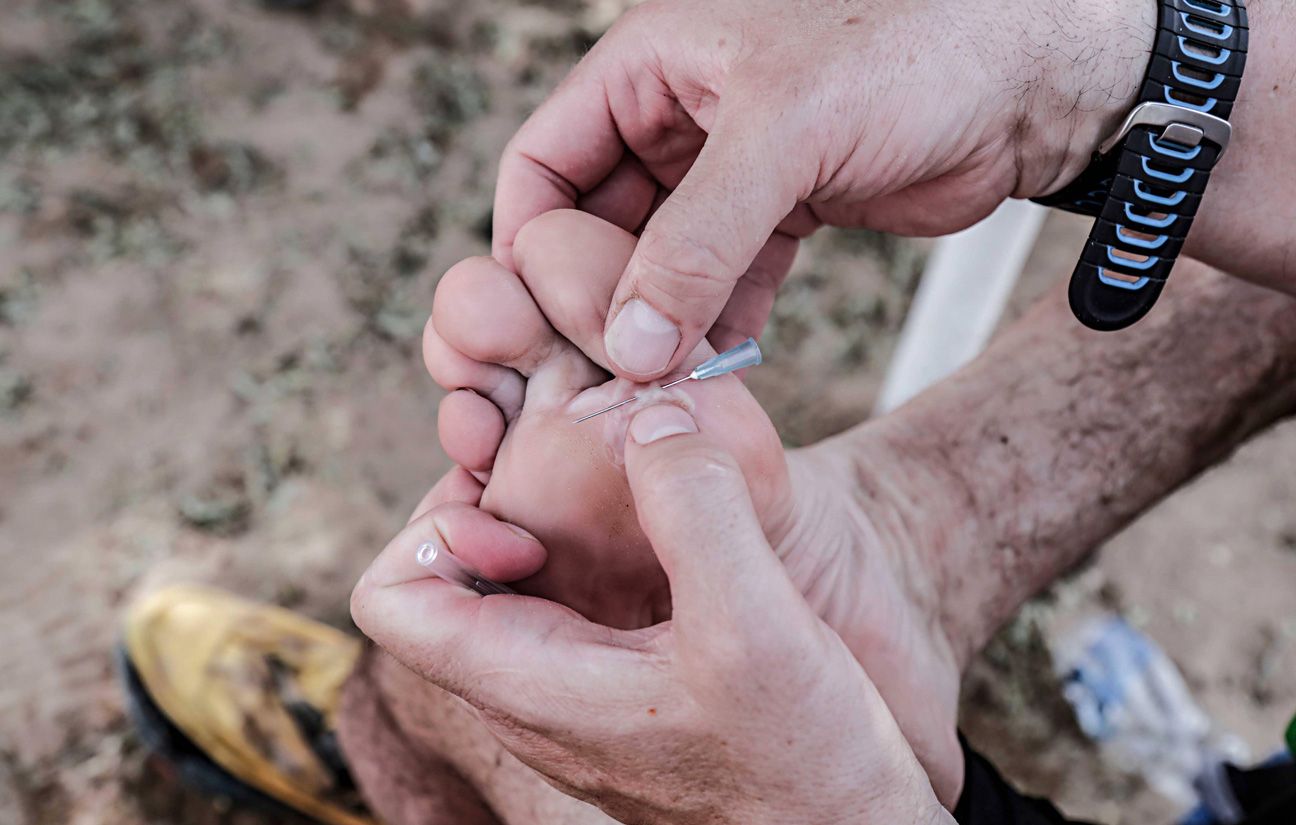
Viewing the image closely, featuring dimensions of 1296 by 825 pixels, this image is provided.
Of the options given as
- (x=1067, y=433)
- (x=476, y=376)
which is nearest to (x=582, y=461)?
(x=476, y=376)

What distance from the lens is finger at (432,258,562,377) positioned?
941 mm

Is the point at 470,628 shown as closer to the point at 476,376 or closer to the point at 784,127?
the point at 476,376

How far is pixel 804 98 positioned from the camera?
84 centimetres

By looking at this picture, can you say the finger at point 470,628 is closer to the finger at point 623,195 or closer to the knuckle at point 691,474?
the knuckle at point 691,474

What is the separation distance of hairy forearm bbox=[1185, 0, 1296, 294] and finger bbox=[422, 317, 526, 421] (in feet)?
2.60

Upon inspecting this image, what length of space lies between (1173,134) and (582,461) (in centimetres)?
68

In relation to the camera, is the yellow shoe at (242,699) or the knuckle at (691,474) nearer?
the knuckle at (691,474)

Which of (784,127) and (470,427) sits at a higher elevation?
(784,127)

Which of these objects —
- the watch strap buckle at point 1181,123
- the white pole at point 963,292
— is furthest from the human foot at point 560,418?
the white pole at point 963,292

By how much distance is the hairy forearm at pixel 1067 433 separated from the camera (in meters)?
1.27

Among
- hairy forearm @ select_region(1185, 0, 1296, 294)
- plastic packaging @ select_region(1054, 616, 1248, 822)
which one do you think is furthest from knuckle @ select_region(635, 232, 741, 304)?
plastic packaging @ select_region(1054, 616, 1248, 822)

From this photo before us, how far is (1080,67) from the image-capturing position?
96 centimetres

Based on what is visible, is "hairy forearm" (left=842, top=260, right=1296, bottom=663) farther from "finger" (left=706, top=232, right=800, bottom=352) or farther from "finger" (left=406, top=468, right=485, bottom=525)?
"finger" (left=406, top=468, right=485, bottom=525)

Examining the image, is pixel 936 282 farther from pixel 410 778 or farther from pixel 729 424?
pixel 410 778
